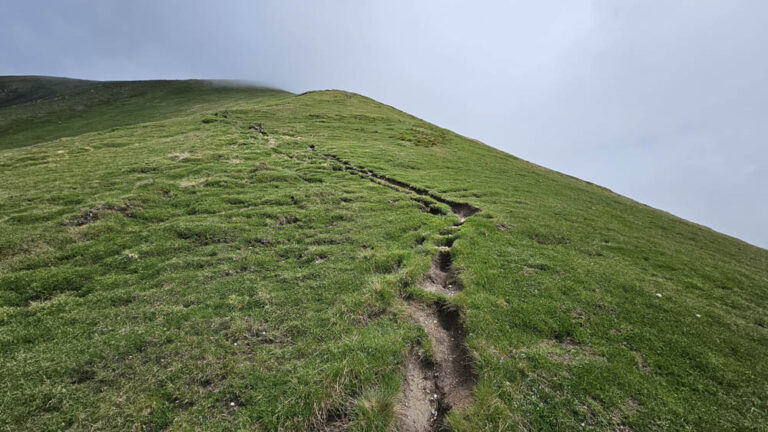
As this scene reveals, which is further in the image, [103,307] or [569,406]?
[103,307]

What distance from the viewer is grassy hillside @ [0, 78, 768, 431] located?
7.53m

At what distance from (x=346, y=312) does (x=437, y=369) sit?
12.6 feet

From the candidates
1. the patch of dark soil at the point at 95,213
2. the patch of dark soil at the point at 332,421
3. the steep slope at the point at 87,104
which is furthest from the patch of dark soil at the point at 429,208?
the steep slope at the point at 87,104

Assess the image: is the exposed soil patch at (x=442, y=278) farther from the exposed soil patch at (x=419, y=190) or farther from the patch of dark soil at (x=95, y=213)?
the patch of dark soil at (x=95, y=213)

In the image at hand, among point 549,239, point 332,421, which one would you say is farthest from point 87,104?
point 549,239

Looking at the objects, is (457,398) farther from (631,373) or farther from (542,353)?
(631,373)

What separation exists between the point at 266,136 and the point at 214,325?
3789cm

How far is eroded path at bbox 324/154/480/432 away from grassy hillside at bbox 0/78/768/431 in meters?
0.06

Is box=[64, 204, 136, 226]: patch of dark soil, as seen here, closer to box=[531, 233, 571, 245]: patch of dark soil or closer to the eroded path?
the eroded path

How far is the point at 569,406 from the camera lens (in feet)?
26.1

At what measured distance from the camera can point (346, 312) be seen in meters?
10.8

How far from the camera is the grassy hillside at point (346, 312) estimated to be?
24.7ft

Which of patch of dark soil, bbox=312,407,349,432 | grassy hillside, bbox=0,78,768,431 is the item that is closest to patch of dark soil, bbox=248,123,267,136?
grassy hillside, bbox=0,78,768,431

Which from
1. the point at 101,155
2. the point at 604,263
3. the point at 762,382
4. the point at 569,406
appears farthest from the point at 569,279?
the point at 101,155
